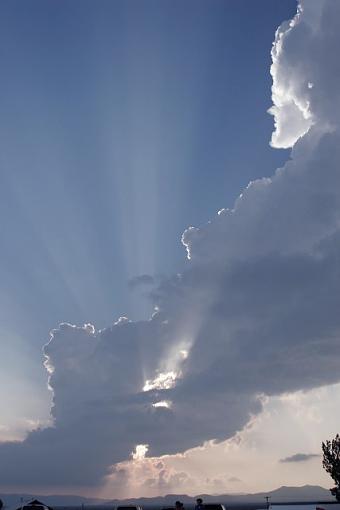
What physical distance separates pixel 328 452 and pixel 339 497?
5.97 m

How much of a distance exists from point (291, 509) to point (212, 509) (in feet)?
70.1

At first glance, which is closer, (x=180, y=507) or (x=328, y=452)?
(x=180, y=507)

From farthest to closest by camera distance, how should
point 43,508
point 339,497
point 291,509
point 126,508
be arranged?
point 339,497 < point 291,509 < point 43,508 < point 126,508

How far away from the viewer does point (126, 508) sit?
32.2 metres

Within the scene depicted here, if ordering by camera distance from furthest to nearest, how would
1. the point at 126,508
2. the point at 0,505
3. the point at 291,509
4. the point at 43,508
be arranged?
the point at 0,505, the point at 291,509, the point at 43,508, the point at 126,508

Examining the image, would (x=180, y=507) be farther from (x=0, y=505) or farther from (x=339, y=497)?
(x=339, y=497)

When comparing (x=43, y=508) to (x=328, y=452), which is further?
(x=328, y=452)

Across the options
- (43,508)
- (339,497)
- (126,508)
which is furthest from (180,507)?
(339,497)

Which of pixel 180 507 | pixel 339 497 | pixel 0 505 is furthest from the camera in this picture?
pixel 339 497

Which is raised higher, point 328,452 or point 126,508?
point 328,452

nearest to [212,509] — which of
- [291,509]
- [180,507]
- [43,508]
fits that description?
[180,507]

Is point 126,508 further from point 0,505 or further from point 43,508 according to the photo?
point 0,505

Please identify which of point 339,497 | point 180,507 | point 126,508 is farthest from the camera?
point 339,497

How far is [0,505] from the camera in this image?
63.4 meters
